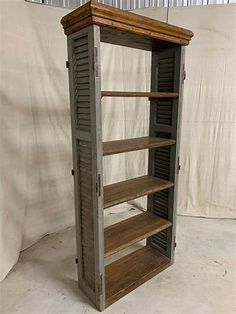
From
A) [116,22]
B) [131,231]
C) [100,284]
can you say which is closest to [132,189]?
[131,231]

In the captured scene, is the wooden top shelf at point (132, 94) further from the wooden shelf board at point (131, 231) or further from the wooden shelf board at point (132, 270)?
the wooden shelf board at point (132, 270)

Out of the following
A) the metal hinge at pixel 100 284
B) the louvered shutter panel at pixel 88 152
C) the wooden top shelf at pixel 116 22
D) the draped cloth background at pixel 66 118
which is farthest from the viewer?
the draped cloth background at pixel 66 118

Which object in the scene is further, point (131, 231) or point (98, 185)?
point (131, 231)

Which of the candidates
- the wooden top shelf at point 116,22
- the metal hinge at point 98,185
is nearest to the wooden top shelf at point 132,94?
the wooden top shelf at point 116,22

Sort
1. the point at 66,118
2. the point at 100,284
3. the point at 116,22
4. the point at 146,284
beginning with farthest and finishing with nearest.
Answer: the point at 66,118, the point at 146,284, the point at 100,284, the point at 116,22

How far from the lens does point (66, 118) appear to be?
2365 mm

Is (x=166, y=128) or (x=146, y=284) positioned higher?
(x=166, y=128)

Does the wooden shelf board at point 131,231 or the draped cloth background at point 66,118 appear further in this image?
the draped cloth background at point 66,118

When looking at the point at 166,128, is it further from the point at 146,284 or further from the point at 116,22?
the point at 146,284

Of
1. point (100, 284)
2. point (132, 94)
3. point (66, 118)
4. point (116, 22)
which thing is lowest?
point (100, 284)

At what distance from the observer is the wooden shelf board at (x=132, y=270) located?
1.72 meters

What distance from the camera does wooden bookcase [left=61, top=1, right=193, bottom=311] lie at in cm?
131

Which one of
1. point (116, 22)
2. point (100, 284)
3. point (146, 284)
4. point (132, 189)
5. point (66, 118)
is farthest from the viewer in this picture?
point (66, 118)

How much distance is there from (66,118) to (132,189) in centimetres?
105
